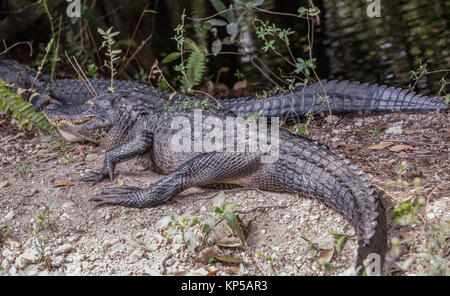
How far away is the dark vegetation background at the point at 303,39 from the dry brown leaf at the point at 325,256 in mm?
2782

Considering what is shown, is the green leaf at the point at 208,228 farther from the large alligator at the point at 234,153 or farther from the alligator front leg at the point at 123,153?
the alligator front leg at the point at 123,153

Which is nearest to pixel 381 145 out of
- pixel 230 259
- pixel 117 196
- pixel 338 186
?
pixel 338 186

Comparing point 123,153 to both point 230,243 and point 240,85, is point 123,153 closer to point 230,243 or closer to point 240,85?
point 230,243

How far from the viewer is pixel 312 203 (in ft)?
10.2

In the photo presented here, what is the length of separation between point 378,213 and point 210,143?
151 cm

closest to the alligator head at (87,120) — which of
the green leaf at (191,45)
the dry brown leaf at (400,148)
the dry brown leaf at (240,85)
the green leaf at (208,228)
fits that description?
the green leaf at (191,45)

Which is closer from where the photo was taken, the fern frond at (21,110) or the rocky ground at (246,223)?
the rocky ground at (246,223)

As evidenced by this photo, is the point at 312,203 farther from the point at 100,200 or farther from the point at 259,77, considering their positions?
the point at 259,77

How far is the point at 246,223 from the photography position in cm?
298

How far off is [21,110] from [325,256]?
11.6 feet

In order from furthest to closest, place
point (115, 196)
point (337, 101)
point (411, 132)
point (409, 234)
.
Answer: point (337, 101) < point (411, 132) < point (115, 196) < point (409, 234)

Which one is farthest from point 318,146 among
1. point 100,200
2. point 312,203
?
point 100,200

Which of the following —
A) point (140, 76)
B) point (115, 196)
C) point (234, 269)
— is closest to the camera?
point (234, 269)

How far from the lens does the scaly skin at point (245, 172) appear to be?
8.45 ft
